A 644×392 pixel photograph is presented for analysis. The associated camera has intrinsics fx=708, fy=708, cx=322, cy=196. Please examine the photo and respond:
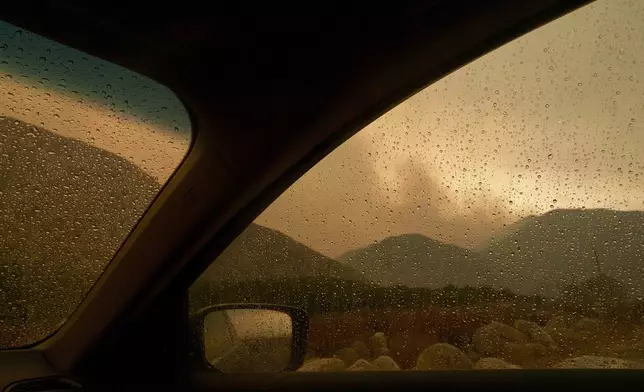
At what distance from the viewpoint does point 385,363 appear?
360 cm

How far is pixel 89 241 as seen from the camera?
3.62 meters

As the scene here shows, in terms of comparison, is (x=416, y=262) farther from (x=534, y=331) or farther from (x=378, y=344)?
(x=534, y=331)

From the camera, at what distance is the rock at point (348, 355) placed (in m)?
3.62

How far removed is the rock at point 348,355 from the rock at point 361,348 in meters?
0.02

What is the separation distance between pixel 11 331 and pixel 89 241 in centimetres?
68

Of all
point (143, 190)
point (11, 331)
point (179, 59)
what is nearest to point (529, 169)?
point (179, 59)

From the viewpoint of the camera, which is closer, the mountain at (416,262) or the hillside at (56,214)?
the mountain at (416,262)

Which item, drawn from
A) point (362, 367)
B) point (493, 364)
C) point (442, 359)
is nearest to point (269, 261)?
point (362, 367)

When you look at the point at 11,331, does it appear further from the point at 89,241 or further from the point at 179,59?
the point at 179,59

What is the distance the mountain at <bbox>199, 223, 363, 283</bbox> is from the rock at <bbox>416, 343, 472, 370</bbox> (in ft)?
1.73

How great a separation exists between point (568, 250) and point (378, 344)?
3.44 feet

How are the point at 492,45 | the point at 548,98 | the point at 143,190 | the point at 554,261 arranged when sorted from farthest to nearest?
the point at 143,190 < the point at 554,261 < the point at 548,98 < the point at 492,45

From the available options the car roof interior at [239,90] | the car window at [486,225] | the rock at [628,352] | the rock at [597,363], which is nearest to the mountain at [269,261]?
the car window at [486,225]

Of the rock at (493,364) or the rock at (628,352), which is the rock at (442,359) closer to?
the rock at (493,364)
